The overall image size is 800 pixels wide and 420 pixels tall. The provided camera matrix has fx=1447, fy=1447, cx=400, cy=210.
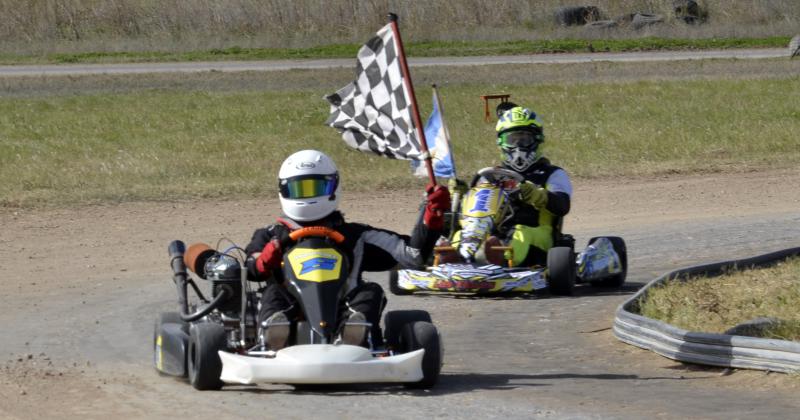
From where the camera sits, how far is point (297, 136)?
2083 centimetres

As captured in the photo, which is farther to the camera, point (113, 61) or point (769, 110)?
point (113, 61)

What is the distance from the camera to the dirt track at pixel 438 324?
6926 millimetres

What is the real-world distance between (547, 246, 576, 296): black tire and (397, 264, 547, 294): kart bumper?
94 millimetres

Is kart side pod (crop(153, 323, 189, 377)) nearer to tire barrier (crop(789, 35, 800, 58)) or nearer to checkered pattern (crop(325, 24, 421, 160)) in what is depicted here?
checkered pattern (crop(325, 24, 421, 160))

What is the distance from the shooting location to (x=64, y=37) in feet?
123

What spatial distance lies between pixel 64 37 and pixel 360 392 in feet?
105

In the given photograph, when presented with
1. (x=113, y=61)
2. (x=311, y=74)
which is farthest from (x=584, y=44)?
(x=113, y=61)

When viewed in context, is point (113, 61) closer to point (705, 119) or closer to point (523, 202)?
point (705, 119)

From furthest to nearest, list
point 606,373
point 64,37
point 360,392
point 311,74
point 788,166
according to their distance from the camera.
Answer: point 64,37 → point 311,74 → point 788,166 → point 606,373 → point 360,392

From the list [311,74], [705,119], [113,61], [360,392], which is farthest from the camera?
[113,61]

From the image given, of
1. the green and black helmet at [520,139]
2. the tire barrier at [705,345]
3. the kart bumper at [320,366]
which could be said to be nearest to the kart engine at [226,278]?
the kart bumper at [320,366]

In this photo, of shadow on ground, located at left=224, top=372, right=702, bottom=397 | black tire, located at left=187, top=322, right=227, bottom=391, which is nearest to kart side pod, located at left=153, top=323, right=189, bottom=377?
black tire, located at left=187, top=322, right=227, bottom=391

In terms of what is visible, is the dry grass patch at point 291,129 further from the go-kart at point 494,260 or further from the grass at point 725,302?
the grass at point 725,302

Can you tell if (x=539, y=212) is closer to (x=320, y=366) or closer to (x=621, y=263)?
(x=621, y=263)
